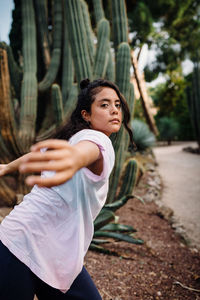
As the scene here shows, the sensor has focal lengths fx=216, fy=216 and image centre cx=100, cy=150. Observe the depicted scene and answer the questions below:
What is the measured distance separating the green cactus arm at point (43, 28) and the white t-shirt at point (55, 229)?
4601 millimetres

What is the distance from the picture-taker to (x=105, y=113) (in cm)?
107

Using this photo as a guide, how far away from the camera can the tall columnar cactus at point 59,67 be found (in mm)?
2875

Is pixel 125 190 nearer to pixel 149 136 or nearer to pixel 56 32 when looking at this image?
pixel 56 32

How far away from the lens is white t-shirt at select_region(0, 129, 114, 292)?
0.85m

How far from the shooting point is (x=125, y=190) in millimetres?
2992

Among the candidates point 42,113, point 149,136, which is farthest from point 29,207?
point 149,136

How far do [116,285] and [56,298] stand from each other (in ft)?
3.81

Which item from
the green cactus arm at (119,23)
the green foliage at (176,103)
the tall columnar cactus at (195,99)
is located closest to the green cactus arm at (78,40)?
the green cactus arm at (119,23)

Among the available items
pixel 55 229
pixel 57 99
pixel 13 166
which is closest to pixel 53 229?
pixel 55 229

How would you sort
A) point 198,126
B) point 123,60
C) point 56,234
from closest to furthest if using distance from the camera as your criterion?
1. point 56,234
2. point 123,60
3. point 198,126

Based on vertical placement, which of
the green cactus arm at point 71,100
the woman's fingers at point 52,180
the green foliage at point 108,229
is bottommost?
the green foliage at point 108,229

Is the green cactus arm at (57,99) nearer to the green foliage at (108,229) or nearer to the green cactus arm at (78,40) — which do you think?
the green cactus arm at (78,40)

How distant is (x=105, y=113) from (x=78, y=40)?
2.25 metres

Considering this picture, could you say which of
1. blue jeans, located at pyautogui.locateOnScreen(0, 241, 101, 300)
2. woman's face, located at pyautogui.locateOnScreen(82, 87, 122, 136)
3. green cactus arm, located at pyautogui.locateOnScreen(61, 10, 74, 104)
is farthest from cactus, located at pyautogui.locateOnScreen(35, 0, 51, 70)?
blue jeans, located at pyautogui.locateOnScreen(0, 241, 101, 300)
